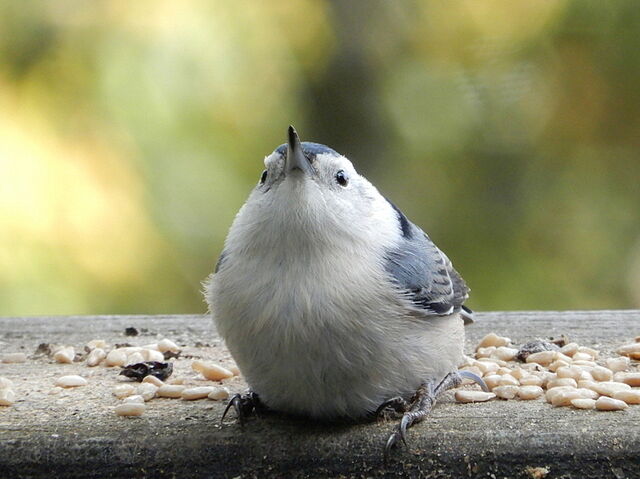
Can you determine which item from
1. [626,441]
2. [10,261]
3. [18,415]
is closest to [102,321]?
[10,261]

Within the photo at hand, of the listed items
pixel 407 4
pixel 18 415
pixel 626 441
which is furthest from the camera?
pixel 407 4

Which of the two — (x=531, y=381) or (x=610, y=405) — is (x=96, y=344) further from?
(x=610, y=405)

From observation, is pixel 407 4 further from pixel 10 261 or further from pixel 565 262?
pixel 10 261

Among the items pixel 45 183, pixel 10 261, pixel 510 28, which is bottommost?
pixel 10 261

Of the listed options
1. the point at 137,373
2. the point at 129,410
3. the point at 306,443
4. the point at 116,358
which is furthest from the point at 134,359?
the point at 306,443

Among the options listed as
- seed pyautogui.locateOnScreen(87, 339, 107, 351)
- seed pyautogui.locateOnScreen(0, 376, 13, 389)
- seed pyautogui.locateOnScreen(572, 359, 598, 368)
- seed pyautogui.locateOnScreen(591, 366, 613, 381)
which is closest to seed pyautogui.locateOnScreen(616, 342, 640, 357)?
seed pyautogui.locateOnScreen(572, 359, 598, 368)

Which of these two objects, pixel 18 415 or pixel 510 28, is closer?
pixel 18 415

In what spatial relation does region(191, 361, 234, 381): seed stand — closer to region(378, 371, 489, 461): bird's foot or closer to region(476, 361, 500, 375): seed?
region(476, 361, 500, 375): seed
